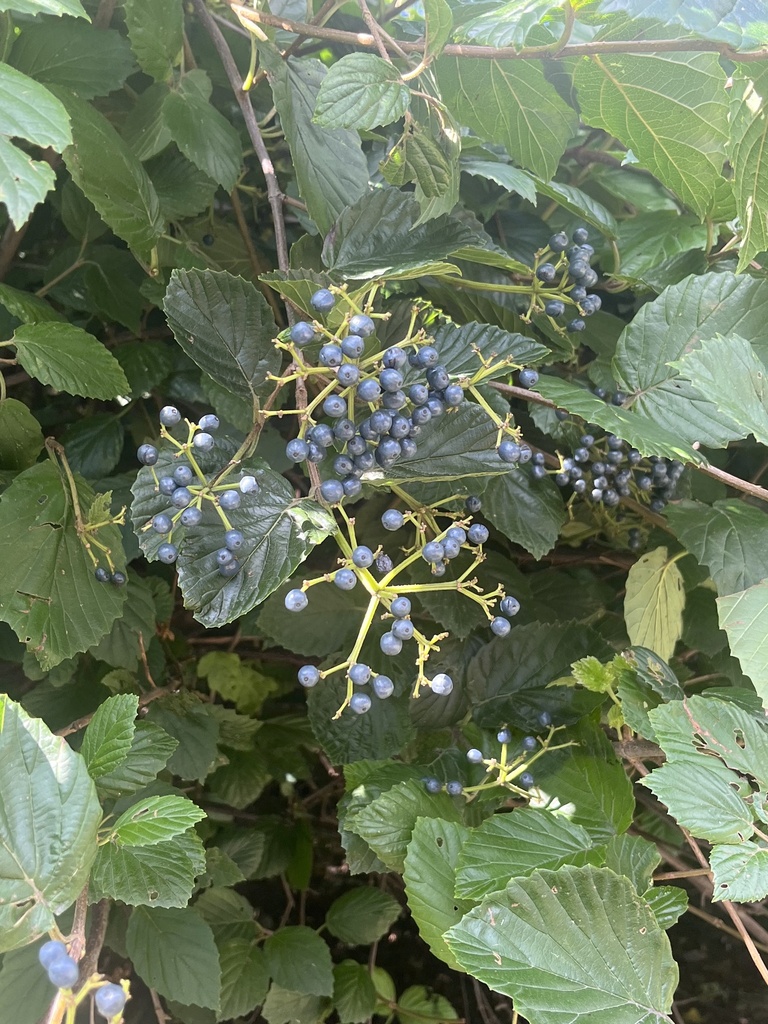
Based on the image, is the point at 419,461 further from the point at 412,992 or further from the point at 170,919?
the point at 412,992

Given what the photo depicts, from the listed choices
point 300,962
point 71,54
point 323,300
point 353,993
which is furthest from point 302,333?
point 353,993

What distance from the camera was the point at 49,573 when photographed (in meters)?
0.78

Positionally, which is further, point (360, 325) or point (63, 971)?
point (360, 325)

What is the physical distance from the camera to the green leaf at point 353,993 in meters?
1.19

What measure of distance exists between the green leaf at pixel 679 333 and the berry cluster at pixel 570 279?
7cm

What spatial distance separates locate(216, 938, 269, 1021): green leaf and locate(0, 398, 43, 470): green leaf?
89 cm

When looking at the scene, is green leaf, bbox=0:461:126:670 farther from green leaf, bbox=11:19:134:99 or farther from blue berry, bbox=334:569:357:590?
green leaf, bbox=11:19:134:99

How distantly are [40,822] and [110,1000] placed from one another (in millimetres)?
147

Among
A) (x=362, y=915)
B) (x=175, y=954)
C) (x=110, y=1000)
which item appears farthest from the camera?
(x=362, y=915)

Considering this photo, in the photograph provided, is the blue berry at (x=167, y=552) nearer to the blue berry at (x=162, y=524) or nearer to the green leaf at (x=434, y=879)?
the blue berry at (x=162, y=524)

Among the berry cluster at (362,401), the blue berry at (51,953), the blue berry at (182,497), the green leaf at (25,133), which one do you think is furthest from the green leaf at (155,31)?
the blue berry at (51,953)

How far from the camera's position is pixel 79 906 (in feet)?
1.86

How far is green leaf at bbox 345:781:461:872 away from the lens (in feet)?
2.44

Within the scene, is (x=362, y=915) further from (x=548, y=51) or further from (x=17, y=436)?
(x=548, y=51)
